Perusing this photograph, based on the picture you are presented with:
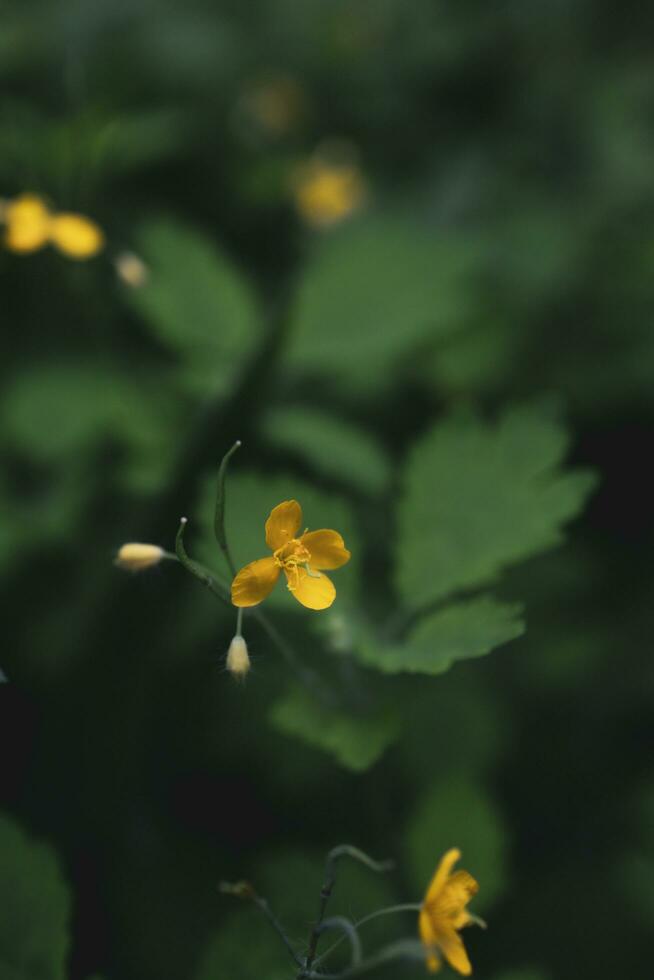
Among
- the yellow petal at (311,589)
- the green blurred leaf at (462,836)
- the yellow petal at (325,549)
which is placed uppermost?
the yellow petal at (325,549)

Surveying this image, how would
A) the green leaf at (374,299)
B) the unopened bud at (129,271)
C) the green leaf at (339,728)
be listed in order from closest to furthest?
the green leaf at (339,728), the unopened bud at (129,271), the green leaf at (374,299)

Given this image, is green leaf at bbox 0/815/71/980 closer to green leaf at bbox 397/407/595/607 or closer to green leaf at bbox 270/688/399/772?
green leaf at bbox 270/688/399/772

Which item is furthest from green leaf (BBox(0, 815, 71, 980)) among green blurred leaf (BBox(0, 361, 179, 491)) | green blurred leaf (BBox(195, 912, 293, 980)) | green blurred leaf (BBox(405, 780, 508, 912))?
green blurred leaf (BBox(0, 361, 179, 491))

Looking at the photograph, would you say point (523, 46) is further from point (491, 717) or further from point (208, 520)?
point (208, 520)

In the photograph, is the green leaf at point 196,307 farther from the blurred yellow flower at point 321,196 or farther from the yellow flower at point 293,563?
the yellow flower at point 293,563

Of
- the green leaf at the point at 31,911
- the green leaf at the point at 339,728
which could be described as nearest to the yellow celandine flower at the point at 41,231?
the green leaf at the point at 339,728

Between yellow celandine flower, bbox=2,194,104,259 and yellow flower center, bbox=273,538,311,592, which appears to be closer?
yellow flower center, bbox=273,538,311,592

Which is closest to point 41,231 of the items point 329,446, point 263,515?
point 329,446

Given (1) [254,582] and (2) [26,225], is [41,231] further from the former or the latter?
(1) [254,582]
